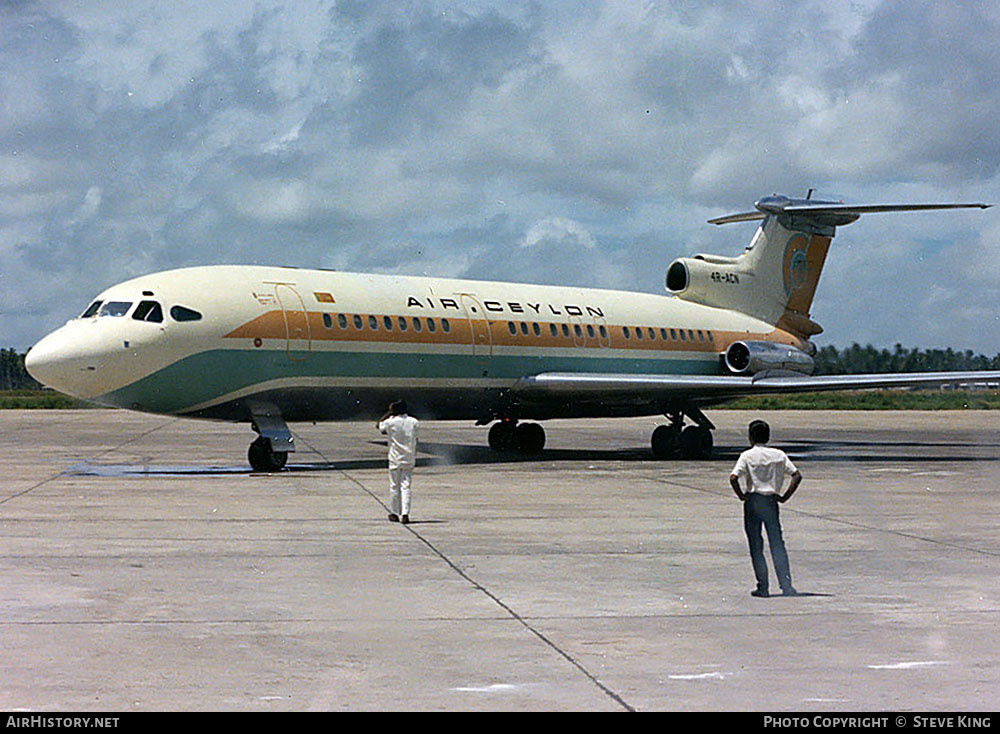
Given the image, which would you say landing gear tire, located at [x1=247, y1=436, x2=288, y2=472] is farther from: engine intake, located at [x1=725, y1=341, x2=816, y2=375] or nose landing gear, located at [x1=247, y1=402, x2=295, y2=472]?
engine intake, located at [x1=725, y1=341, x2=816, y2=375]

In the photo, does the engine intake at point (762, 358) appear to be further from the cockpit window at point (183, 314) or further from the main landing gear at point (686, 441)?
the cockpit window at point (183, 314)

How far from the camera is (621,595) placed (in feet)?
34.3

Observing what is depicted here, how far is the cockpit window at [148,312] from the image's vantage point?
2289cm

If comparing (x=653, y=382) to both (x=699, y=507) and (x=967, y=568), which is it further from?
(x=967, y=568)

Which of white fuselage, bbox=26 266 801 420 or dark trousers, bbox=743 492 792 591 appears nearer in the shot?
dark trousers, bbox=743 492 792 591

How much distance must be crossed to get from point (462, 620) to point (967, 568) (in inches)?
203

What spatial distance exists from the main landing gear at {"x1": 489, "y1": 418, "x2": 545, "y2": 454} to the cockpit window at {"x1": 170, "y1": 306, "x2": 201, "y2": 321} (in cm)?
989

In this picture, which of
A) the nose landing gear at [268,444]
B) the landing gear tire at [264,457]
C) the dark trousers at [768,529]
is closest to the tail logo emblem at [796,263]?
the nose landing gear at [268,444]

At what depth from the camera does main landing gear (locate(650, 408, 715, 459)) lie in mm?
30094

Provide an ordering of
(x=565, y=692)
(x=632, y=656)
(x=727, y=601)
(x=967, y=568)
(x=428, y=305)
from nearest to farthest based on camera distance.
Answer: (x=565, y=692)
(x=632, y=656)
(x=727, y=601)
(x=967, y=568)
(x=428, y=305)

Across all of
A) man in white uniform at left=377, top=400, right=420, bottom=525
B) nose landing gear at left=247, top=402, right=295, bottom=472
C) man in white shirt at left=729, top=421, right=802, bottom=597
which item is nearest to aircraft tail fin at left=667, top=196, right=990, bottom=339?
nose landing gear at left=247, top=402, right=295, bottom=472

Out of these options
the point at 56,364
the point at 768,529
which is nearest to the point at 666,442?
the point at 56,364
